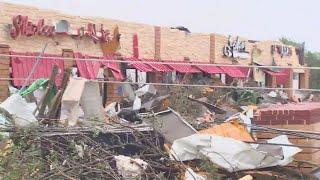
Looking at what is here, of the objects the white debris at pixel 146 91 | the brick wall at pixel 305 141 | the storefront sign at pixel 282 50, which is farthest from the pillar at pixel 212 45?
the brick wall at pixel 305 141

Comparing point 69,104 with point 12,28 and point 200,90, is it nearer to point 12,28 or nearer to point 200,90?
point 12,28

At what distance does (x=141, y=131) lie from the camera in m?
6.23

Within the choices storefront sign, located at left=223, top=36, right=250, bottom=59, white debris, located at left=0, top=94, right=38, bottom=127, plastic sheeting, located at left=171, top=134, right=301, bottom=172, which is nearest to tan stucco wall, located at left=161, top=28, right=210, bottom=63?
storefront sign, located at left=223, top=36, right=250, bottom=59

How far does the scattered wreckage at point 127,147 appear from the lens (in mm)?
5312

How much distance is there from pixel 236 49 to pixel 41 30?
11.9m

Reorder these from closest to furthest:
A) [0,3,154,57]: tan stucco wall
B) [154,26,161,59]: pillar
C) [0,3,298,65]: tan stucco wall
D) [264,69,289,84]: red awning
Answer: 1. [0,3,154,57]: tan stucco wall
2. [0,3,298,65]: tan stucco wall
3. [154,26,161,59]: pillar
4. [264,69,289,84]: red awning

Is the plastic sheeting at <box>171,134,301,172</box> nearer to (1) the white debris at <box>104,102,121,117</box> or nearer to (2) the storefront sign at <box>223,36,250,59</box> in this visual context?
(1) the white debris at <box>104,102,121,117</box>

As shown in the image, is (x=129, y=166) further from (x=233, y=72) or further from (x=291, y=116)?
(x=233, y=72)

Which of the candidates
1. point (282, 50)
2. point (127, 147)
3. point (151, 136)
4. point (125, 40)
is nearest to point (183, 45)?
point (125, 40)

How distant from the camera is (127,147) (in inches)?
236

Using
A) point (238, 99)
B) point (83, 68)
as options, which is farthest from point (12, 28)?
point (238, 99)

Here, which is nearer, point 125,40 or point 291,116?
point 291,116

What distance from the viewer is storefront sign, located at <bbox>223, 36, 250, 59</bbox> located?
77.3 ft

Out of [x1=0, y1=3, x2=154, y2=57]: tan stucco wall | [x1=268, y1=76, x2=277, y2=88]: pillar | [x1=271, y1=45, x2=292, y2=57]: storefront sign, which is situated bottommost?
[x1=268, y1=76, x2=277, y2=88]: pillar
